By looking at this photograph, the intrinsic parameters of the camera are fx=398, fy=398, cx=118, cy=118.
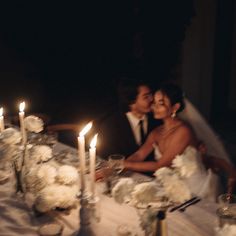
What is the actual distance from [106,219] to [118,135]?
169cm

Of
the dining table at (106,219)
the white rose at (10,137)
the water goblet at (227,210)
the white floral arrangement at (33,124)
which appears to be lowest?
the dining table at (106,219)

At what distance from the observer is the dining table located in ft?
5.72

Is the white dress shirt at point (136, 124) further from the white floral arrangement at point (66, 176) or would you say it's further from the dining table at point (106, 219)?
the white floral arrangement at point (66, 176)

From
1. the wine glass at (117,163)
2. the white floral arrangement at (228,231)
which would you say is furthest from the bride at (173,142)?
the white floral arrangement at (228,231)

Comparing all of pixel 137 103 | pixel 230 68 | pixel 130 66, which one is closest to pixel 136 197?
pixel 137 103

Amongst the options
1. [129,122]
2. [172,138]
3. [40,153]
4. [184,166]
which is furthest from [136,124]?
[184,166]

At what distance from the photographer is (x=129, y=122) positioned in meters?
3.48

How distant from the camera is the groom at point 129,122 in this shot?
11.0 ft

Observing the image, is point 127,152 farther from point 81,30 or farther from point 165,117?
point 81,30

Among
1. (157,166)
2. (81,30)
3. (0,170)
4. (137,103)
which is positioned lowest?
(157,166)

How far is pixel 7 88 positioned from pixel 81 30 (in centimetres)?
150

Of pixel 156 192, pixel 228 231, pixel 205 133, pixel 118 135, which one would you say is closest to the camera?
pixel 228 231

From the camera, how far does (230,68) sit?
6.60 metres

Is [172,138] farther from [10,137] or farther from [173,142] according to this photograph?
[10,137]
